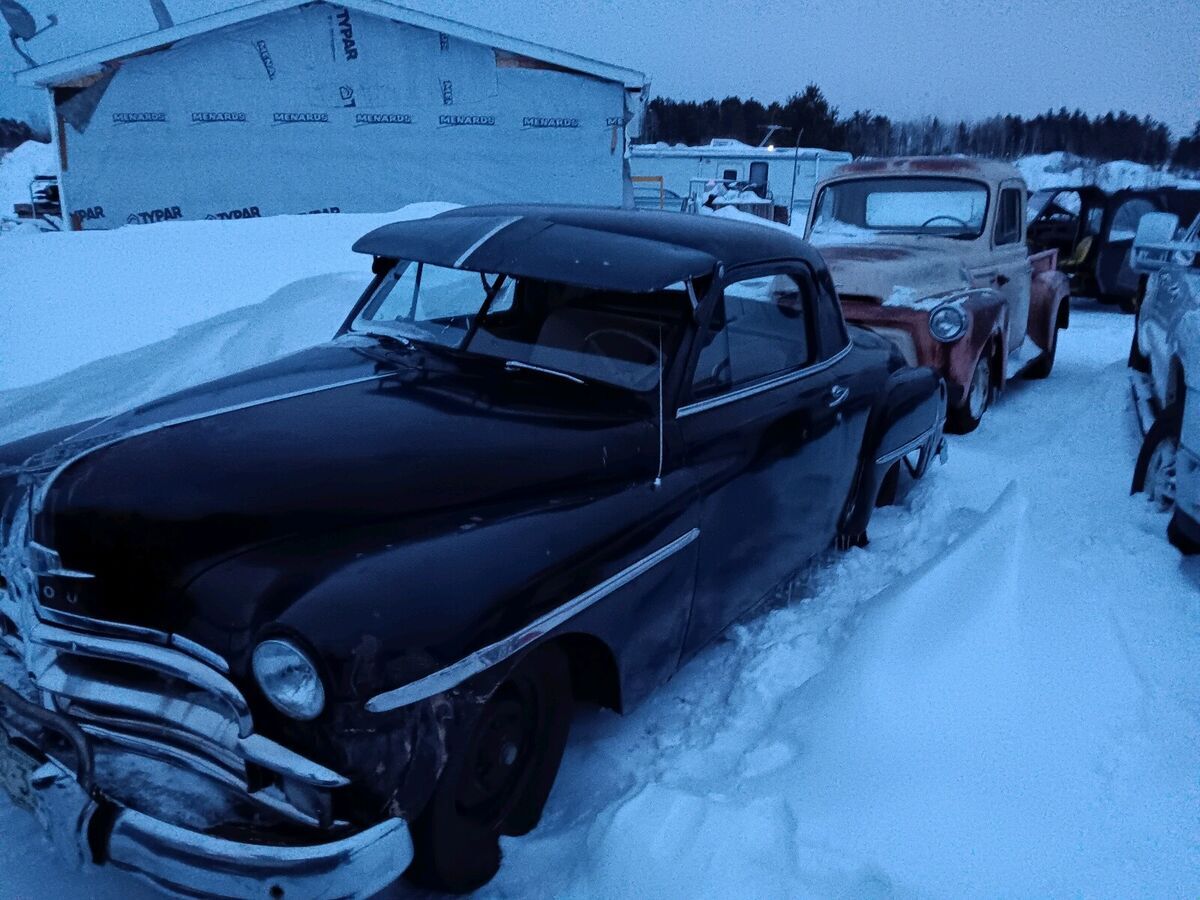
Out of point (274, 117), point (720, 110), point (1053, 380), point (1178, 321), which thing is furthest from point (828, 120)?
point (1178, 321)

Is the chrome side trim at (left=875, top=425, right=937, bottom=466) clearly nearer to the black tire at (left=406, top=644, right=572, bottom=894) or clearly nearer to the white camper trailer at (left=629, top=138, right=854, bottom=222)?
the black tire at (left=406, top=644, right=572, bottom=894)

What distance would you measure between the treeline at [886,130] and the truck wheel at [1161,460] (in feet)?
156

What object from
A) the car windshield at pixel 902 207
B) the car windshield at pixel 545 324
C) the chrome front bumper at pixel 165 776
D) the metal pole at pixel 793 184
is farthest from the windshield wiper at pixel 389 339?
the metal pole at pixel 793 184

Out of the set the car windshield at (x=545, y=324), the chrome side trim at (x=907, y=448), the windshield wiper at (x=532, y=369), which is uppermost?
the car windshield at (x=545, y=324)

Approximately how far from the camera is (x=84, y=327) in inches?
252

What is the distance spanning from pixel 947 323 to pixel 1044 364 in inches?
124

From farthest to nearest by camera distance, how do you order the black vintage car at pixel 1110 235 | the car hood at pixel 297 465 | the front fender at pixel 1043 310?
1. the black vintage car at pixel 1110 235
2. the front fender at pixel 1043 310
3. the car hood at pixel 297 465

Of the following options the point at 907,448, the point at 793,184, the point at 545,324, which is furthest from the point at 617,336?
the point at 793,184

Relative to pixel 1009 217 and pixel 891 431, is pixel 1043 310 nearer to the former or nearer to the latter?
pixel 1009 217

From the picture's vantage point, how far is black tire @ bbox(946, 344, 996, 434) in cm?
666

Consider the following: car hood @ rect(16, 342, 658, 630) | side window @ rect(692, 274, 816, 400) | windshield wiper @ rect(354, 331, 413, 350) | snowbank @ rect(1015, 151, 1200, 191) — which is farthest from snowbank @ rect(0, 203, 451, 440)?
snowbank @ rect(1015, 151, 1200, 191)

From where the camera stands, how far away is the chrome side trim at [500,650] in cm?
188

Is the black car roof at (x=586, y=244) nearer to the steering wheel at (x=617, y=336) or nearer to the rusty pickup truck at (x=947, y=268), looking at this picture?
the steering wheel at (x=617, y=336)

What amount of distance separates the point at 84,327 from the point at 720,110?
5652 cm
